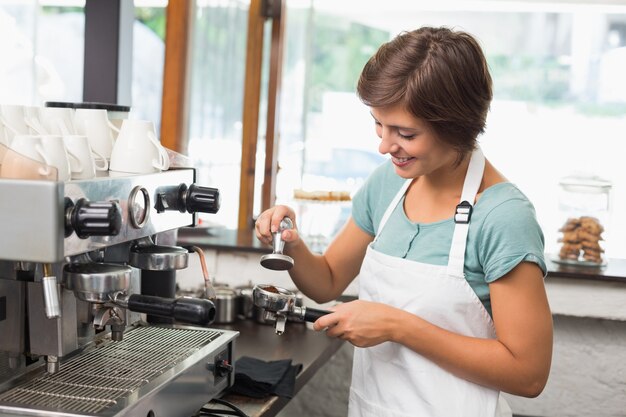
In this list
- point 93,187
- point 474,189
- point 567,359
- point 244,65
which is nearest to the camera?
point 93,187

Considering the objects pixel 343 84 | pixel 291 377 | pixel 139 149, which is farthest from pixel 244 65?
pixel 139 149

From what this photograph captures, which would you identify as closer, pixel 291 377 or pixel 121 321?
pixel 121 321

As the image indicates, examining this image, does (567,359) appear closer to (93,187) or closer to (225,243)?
(225,243)

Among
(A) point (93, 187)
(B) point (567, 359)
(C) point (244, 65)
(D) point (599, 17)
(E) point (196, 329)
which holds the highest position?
(D) point (599, 17)

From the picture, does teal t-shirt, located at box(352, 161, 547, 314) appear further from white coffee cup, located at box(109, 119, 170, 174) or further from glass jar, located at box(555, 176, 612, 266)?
glass jar, located at box(555, 176, 612, 266)

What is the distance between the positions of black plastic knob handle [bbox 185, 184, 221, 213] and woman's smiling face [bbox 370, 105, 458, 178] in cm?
29

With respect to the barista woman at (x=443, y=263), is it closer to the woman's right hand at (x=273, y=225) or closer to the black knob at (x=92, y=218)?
the woman's right hand at (x=273, y=225)

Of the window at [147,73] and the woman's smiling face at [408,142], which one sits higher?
the window at [147,73]

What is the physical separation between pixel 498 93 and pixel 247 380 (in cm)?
363

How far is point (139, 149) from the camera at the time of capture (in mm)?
1304

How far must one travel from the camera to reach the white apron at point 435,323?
4.92ft

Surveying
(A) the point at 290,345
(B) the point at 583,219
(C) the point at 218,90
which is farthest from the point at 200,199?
(C) the point at 218,90

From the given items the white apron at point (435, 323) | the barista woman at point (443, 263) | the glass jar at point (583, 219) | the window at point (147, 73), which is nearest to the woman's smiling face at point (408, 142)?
the barista woman at point (443, 263)

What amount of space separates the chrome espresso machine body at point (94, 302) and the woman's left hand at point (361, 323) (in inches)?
8.4
